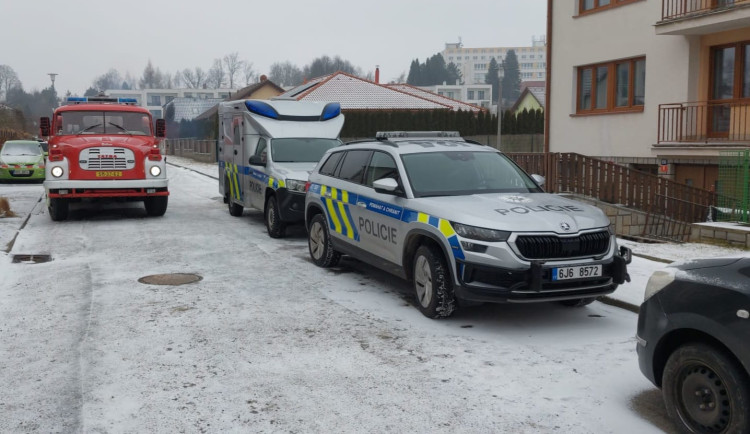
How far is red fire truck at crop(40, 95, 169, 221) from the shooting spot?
47.3 feet

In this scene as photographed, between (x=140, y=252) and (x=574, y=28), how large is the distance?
14766mm

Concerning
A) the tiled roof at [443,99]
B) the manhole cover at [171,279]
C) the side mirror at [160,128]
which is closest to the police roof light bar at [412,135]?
the manhole cover at [171,279]

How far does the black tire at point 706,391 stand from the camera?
389 cm

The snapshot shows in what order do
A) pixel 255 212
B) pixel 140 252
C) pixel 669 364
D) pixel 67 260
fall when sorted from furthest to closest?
pixel 255 212, pixel 140 252, pixel 67 260, pixel 669 364

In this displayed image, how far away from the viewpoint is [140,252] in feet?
36.7

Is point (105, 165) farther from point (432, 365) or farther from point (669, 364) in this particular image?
point (669, 364)

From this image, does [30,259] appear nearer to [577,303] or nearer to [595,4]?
[577,303]

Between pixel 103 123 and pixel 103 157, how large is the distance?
48.9 inches

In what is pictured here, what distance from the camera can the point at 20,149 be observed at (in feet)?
88.7

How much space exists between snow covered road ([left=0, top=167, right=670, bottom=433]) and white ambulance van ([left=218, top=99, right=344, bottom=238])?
2.76m

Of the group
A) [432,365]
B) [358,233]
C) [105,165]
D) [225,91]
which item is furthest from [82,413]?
[225,91]

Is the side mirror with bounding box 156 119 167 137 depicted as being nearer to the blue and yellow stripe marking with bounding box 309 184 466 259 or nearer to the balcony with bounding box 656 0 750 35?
the blue and yellow stripe marking with bounding box 309 184 466 259

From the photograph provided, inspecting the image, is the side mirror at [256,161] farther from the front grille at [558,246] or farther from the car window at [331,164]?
the front grille at [558,246]

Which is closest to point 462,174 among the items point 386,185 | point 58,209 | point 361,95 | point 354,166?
point 386,185
